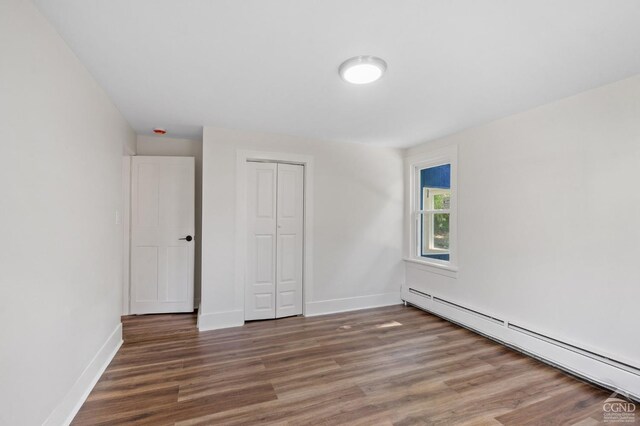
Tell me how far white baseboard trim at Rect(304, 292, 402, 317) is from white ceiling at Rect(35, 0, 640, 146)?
8.08ft

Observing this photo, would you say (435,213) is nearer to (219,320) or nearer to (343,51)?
(343,51)

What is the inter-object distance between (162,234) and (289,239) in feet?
5.54

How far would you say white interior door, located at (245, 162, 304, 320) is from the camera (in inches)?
145

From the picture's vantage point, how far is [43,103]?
5.05ft

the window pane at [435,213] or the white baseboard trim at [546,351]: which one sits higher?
the window pane at [435,213]

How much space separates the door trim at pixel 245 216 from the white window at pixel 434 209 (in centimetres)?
158

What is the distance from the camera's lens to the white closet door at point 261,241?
12.0ft

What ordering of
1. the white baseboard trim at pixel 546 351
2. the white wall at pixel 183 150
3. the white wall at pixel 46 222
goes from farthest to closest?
1. the white wall at pixel 183 150
2. the white baseboard trim at pixel 546 351
3. the white wall at pixel 46 222

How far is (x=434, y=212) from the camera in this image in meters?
4.04

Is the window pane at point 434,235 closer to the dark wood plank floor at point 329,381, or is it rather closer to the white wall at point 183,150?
the dark wood plank floor at point 329,381

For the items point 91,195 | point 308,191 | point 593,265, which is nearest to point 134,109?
point 91,195

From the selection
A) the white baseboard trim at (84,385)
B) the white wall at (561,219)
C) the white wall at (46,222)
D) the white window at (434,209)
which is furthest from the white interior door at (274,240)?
the white wall at (561,219)

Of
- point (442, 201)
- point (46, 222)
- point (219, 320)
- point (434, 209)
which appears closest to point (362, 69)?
point (46, 222)

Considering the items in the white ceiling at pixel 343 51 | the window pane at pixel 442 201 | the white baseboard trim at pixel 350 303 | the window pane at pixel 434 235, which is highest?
the white ceiling at pixel 343 51
